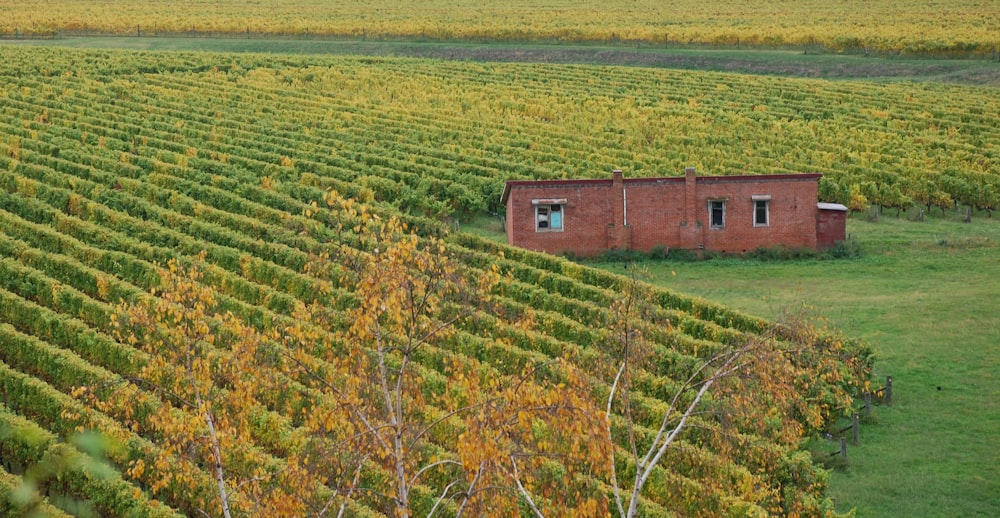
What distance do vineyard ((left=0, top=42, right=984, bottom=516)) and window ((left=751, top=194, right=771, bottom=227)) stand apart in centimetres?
889

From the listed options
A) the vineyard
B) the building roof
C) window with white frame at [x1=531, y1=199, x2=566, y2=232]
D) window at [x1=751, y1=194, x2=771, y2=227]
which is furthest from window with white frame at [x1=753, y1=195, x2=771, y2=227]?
the vineyard

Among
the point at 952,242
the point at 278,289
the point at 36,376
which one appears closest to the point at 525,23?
the point at 952,242

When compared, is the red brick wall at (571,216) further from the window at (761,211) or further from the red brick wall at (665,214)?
the window at (761,211)

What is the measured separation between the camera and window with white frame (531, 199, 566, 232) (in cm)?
5869

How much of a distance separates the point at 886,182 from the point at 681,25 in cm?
5380

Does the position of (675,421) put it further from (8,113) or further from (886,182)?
(8,113)

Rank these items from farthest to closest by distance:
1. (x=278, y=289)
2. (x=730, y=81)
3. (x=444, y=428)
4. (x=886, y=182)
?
(x=730, y=81) < (x=886, y=182) < (x=278, y=289) < (x=444, y=428)

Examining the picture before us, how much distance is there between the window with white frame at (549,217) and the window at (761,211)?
7.44 meters

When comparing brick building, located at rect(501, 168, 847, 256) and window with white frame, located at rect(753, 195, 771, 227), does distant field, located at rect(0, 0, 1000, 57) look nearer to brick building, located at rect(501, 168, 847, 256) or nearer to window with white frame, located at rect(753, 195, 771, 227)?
brick building, located at rect(501, 168, 847, 256)

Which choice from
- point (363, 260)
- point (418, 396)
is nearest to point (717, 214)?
point (418, 396)

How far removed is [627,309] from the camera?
80.7 feet

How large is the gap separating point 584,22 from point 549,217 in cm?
6671

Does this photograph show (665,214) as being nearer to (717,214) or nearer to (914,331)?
(717,214)

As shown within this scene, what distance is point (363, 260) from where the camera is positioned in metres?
23.0
